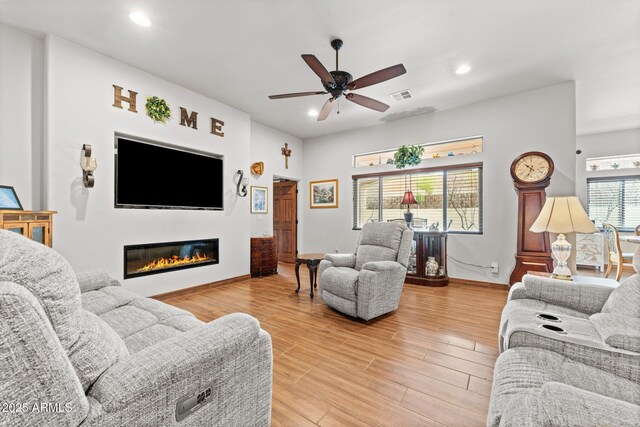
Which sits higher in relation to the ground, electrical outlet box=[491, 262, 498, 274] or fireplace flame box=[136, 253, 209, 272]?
fireplace flame box=[136, 253, 209, 272]

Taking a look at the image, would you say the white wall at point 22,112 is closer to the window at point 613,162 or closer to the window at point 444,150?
the window at point 444,150

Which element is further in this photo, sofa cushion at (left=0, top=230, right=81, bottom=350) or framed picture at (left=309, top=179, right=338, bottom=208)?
framed picture at (left=309, top=179, right=338, bottom=208)

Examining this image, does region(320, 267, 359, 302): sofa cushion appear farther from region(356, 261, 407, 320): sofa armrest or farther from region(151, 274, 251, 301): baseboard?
region(151, 274, 251, 301): baseboard

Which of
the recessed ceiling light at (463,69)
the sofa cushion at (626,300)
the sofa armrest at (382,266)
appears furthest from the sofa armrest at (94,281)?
the recessed ceiling light at (463,69)

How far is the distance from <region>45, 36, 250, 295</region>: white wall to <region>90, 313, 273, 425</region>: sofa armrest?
114 inches

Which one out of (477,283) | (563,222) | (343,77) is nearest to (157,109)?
(343,77)

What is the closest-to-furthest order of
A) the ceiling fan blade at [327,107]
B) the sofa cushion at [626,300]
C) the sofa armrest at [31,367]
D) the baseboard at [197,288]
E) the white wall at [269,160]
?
1. the sofa armrest at [31,367]
2. the sofa cushion at [626,300]
3. the ceiling fan blade at [327,107]
4. the baseboard at [197,288]
5. the white wall at [269,160]

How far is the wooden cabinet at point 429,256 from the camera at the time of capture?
4523 mm

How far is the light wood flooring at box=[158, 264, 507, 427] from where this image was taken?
5.14ft

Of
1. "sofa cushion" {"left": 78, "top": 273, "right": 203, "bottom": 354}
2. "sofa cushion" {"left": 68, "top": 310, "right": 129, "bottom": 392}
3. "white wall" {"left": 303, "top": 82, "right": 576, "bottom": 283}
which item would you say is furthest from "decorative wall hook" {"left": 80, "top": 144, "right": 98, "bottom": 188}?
"white wall" {"left": 303, "top": 82, "right": 576, "bottom": 283}

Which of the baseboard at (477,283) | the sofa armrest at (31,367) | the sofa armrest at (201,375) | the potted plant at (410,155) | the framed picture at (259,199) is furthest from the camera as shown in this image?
the framed picture at (259,199)

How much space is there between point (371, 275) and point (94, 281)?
2.48m

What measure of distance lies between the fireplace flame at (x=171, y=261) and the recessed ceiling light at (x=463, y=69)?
15.0 ft

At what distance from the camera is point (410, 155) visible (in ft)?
15.3
